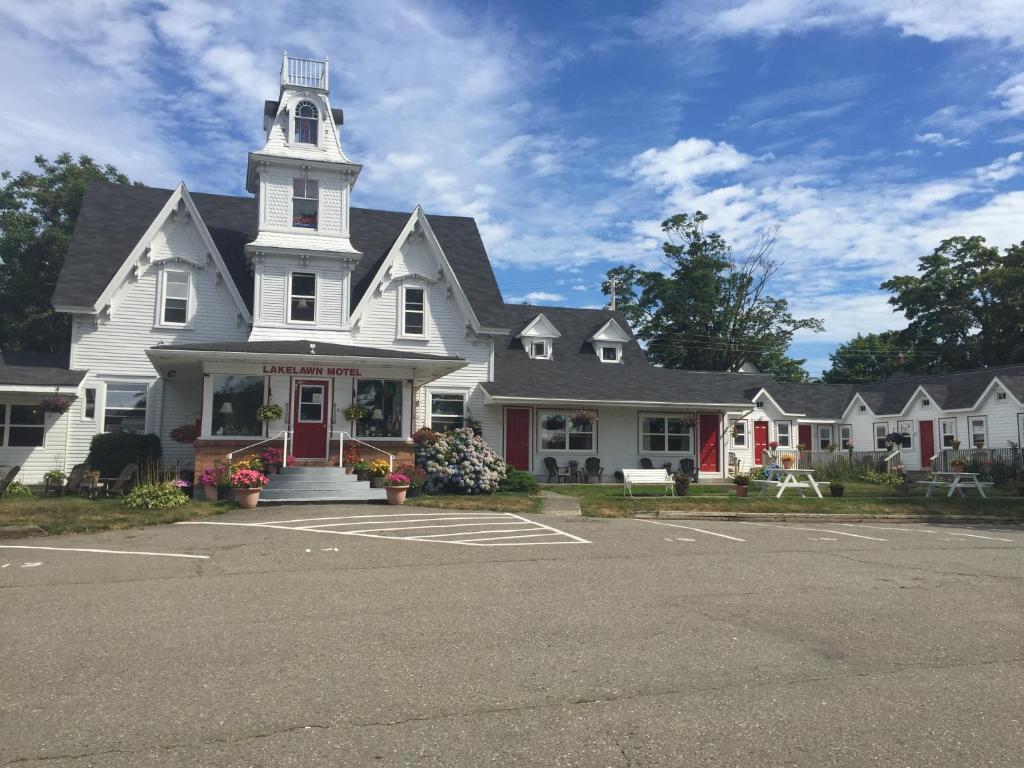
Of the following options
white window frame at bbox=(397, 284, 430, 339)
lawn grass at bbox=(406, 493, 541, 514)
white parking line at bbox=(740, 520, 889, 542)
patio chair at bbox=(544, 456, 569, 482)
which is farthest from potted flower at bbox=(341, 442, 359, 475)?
white parking line at bbox=(740, 520, 889, 542)

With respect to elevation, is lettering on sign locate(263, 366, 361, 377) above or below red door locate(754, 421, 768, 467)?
above

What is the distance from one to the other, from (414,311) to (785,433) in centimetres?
2364

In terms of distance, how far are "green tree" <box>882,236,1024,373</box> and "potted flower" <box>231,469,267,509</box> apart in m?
51.1

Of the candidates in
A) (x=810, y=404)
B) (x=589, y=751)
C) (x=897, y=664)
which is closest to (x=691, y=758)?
(x=589, y=751)

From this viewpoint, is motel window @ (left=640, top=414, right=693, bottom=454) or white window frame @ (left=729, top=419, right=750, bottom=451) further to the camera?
white window frame @ (left=729, top=419, right=750, bottom=451)

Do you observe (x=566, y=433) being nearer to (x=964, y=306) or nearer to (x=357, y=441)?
(x=357, y=441)

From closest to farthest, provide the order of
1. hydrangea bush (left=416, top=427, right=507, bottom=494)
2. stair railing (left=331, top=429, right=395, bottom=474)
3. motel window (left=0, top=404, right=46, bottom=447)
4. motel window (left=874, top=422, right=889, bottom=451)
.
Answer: stair railing (left=331, top=429, right=395, bottom=474)
hydrangea bush (left=416, top=427, right=507, bottom=494)
motel window (left=0, top=404, right=46, bottom=447)
motel window (left=874, top=422, right=889, bottom=451)

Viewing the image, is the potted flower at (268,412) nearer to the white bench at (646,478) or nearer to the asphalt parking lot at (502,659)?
the asphalt parking lot at (502,659)

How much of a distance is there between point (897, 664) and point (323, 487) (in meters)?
15.0

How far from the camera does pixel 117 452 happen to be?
21438 mm

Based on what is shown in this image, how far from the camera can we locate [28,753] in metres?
4.18

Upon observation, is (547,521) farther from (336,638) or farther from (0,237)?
(0,237)

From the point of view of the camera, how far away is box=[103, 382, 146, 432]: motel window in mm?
23094

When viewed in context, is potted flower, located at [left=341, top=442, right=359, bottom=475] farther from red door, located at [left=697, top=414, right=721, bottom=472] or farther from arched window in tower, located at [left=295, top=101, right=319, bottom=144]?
red door, located at [left=697, top=414, right=721, bottom=472]
